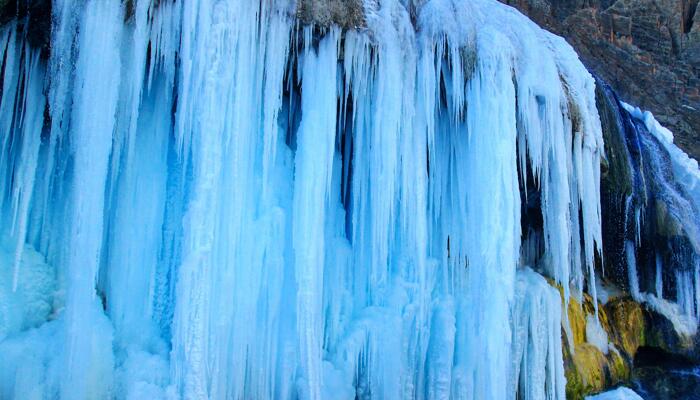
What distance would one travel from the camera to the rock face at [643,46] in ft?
48.2

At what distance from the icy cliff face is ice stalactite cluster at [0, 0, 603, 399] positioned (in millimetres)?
18

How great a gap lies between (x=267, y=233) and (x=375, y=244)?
1.07 metres

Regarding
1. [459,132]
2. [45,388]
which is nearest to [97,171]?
[45,388]

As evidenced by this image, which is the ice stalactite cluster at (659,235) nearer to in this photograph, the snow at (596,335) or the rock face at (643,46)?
the snow at (596,335)

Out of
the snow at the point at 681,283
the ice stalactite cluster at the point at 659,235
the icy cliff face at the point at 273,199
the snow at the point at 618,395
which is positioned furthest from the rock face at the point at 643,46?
the icy cliff face at the point at 273,199

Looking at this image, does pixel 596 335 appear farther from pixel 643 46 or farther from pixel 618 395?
pixel 643 46

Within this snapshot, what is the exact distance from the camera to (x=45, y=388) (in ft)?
15.2

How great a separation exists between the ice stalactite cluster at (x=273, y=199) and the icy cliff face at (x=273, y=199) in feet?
0.06

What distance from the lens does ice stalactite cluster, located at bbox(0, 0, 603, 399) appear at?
184 inches

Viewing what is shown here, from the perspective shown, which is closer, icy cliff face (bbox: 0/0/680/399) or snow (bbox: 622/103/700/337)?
icy cliff face (bbox: 0/0/680/399)

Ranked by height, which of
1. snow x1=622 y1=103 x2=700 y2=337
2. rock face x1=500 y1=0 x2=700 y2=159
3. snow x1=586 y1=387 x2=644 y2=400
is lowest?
snow x1=586 y1=387 x2=644 y2=400

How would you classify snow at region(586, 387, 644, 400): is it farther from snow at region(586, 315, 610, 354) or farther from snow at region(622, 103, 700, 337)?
snow at region(622, 103, 700, 337)

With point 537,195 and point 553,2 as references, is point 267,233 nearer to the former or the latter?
point 537,195

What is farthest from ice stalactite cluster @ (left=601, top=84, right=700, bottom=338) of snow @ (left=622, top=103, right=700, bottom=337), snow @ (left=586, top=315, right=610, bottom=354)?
snow @ (left=586, top=315, right=610, bottom=354)
